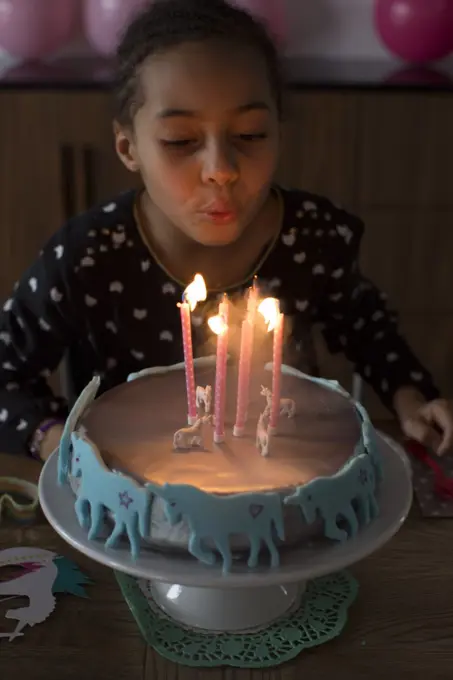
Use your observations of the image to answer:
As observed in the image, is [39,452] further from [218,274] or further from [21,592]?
[218,274]

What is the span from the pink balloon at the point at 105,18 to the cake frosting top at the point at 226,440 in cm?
142

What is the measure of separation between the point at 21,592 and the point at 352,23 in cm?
193

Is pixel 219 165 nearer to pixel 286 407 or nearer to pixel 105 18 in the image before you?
pixel 286 407

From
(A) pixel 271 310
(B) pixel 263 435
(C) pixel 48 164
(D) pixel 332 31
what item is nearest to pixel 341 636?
(B) pixel 263 435

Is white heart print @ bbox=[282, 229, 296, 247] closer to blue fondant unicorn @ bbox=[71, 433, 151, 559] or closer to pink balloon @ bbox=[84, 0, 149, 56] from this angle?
blue fondant unicorn @ bbox=[71, 433, 151, 559]

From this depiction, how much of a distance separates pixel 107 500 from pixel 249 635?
0.19 metres

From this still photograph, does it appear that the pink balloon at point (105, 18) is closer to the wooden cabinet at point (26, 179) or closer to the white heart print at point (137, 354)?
the wooden cabinet at point (26, 179)

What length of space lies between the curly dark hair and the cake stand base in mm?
548

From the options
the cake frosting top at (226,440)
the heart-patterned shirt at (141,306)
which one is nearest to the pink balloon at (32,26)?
the heart-patterned shirt at (141,306)

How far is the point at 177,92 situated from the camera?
0.88 m

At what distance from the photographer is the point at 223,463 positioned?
2.28 ft

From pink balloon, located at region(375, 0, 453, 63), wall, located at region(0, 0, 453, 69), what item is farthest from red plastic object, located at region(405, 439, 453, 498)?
wall, located at region(0, 0, 453, 69)

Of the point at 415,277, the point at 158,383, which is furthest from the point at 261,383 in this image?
the point at 415,277

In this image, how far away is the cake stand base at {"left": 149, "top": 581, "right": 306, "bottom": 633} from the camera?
74 centimetres
